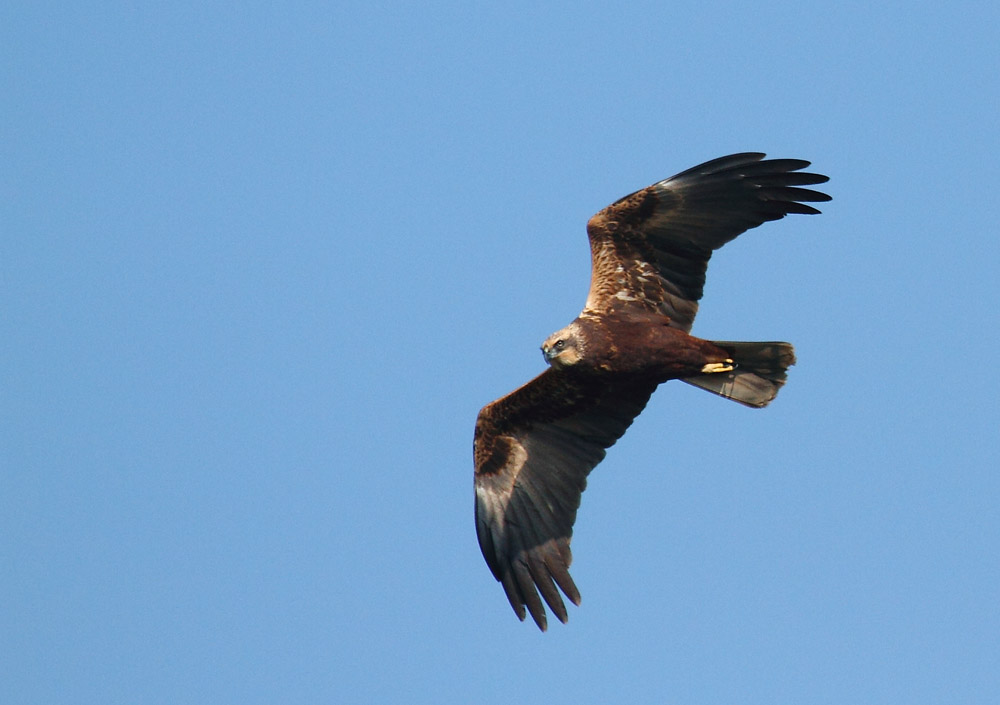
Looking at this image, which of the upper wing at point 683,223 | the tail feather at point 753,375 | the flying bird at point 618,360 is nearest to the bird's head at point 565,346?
the flying bird at point 618,360

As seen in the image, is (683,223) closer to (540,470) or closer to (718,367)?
(718,367)

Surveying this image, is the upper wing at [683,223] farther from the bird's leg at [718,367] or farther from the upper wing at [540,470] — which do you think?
the upper wing at [540,470]

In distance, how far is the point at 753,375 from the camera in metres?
11.6

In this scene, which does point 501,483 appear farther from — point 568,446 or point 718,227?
point 718,227

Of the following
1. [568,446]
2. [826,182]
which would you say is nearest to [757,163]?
[826,182]

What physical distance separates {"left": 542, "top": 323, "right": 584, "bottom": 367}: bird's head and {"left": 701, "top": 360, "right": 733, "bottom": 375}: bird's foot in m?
1.18

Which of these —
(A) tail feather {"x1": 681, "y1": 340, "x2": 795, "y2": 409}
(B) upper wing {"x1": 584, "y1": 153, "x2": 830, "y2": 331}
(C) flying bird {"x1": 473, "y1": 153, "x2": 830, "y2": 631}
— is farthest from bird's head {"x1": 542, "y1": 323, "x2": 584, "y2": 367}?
(A) tail feather {"x1": 681, "y1": 340, "x2": 795, "y2": 409}

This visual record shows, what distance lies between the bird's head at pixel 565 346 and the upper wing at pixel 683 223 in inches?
18.0

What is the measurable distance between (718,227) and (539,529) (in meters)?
3.42

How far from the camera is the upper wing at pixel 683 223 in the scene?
38.2 ft

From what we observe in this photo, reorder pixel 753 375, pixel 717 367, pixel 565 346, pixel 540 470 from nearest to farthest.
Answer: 1. pixel 565 346
2. pixel 717 367
3. pixel 753 375
4. pixel 540 470

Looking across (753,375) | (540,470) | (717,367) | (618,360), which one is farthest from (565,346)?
(753,375)

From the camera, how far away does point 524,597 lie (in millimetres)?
11984

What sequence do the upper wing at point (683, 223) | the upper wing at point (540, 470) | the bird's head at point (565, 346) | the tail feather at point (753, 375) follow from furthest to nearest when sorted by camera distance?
the upper wing at point (540, 470)
the upper wing at point (683, 223)
the tail feather at point (753, 375)
the bird's head at point (565, 346)
